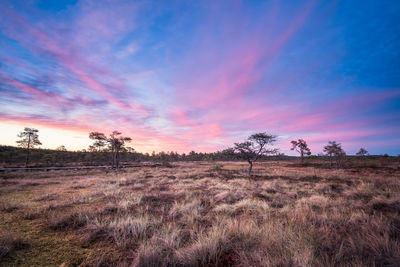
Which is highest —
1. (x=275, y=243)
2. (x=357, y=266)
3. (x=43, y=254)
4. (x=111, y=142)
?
(x=111, y=142)

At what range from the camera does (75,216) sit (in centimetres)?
499

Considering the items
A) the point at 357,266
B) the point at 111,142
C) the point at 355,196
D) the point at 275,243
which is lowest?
the point at 355,196

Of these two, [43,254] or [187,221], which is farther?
[187,221]

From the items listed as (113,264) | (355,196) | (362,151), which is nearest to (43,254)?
(113,264)

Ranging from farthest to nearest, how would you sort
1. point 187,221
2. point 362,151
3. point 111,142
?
1. point 362,151
2. point 111,142
3. point 187,221

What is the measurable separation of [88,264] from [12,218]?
489 cm

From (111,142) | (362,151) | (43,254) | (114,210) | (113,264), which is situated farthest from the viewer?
(362,151)

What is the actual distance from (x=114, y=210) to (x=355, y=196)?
13.1 meters

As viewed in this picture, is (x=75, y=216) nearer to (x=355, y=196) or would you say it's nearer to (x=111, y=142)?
(x=355, y=196)

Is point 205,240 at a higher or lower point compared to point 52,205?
higher

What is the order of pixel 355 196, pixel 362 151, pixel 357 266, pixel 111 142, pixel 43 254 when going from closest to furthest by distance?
pixel 357 266
pixel 43 254
pixel 355 196
pixel 111 142
pixel 362 151

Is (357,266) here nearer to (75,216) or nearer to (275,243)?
(275,243)

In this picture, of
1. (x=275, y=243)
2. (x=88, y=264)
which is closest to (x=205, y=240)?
(x=275, y=243)

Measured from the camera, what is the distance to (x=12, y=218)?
502 centimetres
